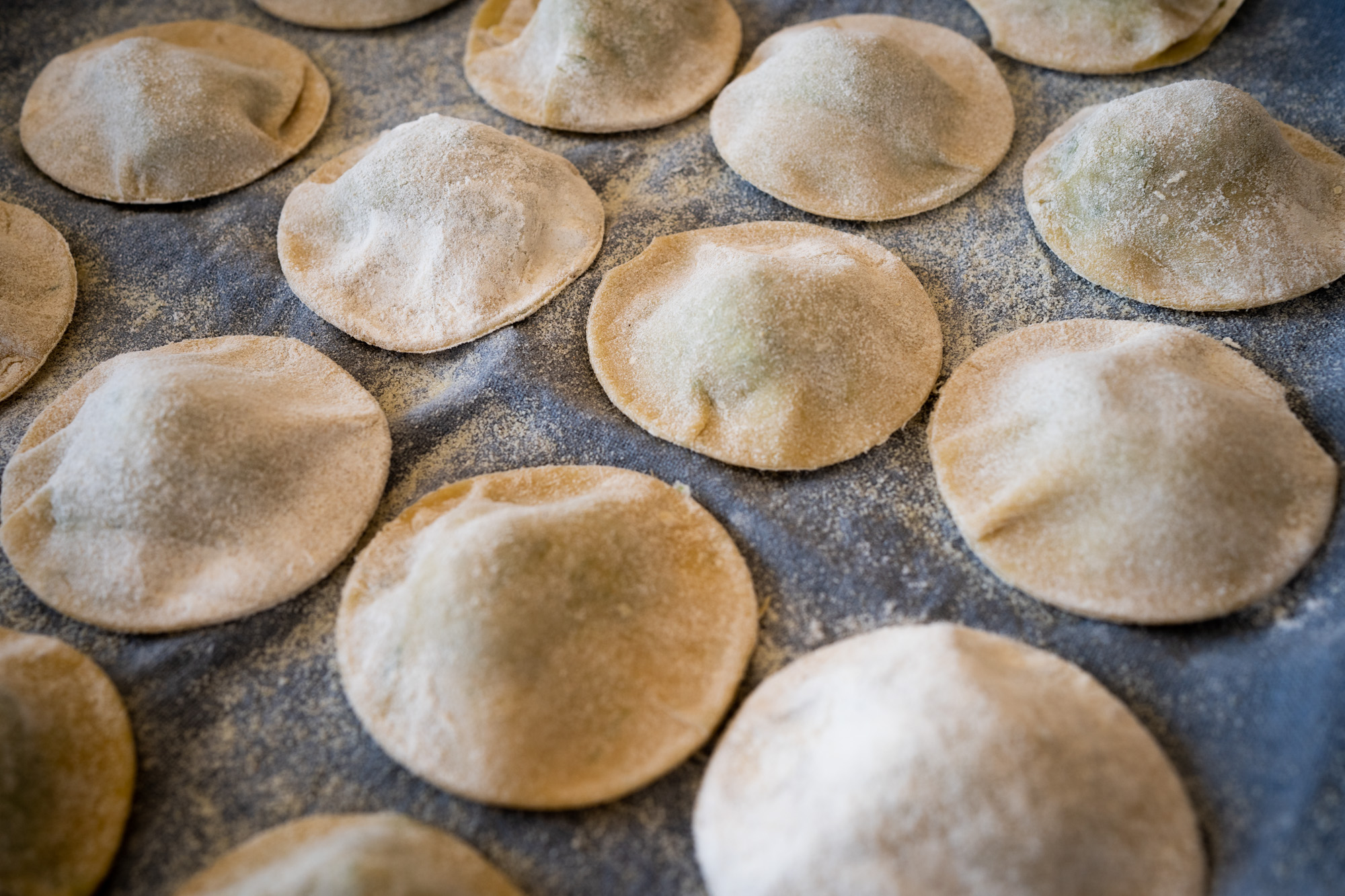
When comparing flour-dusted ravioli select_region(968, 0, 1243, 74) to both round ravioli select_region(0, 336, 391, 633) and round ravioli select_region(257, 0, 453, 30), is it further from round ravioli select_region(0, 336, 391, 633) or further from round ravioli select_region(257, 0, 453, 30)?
round ravioli select_region(0, 336, 391, 633)

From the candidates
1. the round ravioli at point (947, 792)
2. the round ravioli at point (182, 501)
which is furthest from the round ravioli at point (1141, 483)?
the round ravioli at point (182, 501)

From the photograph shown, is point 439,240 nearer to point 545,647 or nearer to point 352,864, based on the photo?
point 545,647

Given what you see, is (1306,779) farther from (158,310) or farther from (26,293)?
(26,293)

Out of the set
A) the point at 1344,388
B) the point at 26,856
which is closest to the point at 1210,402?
the point at 1344,388

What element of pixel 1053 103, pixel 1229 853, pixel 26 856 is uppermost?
pixel 1053 103

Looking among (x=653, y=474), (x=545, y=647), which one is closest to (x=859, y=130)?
(x=653, y=474)

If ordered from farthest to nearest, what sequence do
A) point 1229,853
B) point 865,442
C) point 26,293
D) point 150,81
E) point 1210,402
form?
1. point 150,81
2. point 26,293
3. point 865,442
4. point 1210,402
5. point 1229,853

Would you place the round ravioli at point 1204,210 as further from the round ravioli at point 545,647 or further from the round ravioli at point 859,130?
the round ravioli at point 545,647

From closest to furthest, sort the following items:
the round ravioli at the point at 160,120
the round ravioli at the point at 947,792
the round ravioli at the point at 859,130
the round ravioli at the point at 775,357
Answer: the round ravioli at the point at 947,792
the round ravioli at the point at 775,357
the round ravioli at the point at 859,130
the round ravioli at the point at 160,120
